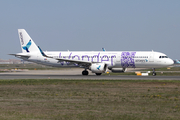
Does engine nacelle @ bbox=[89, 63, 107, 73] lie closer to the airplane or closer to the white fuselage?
the airplane

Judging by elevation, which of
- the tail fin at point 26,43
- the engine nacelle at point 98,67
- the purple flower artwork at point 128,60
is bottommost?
the engine nacelle at point 98,67

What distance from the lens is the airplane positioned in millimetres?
43156

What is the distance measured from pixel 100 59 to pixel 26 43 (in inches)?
555

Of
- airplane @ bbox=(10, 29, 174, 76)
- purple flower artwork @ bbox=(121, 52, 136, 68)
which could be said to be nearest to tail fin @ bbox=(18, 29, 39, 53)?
airplane @ bbox=(10, 29, 174, 76)

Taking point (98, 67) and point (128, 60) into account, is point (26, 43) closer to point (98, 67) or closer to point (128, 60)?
point (98, 67)

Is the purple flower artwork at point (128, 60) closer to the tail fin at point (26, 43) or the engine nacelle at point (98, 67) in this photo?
the engine nacelle at point (98, 67)

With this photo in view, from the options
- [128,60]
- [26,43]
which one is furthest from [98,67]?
[26,43]

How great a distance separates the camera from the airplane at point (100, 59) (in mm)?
43156

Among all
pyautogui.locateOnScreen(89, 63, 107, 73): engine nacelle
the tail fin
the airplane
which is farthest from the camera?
the tail fin

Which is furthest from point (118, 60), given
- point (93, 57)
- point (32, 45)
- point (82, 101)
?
point (82, 101)

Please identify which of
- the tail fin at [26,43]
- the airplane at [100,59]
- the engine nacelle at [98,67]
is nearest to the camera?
the engine nacelle at [98,67]

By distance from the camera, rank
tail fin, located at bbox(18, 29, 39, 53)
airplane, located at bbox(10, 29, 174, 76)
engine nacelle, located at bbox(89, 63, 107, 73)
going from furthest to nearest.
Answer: tail fin, located at bbox(18, 29, 39, 53)
airplane, located at bbox(10, 29, 174, 76)
engine nacelle, located at bbox(89, 63, 107, 73)

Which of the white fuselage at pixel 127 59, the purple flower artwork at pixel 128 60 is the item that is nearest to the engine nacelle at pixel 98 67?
the white fuselage at pixel 127 59

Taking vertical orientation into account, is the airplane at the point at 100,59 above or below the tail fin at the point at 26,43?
below
